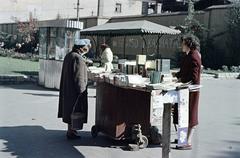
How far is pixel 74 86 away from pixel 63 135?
43.0 inches

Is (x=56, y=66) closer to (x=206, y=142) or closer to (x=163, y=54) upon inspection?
(x=206, y=142)

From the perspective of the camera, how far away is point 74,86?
8.16 meters

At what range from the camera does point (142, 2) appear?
72188mm

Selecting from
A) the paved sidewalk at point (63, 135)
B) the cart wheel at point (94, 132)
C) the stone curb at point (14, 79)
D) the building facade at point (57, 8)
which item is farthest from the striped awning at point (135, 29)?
the building facade at point (57, 8)

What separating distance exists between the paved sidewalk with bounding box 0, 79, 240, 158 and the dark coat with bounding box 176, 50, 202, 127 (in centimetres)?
63

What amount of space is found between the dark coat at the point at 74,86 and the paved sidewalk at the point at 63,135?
56cm

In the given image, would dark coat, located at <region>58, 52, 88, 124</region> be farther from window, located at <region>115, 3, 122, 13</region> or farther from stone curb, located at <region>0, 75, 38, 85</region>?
window, located at <region>115, 3, 122, 13</region>

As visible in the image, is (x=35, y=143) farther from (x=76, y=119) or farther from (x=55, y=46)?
(x=55, y=46)

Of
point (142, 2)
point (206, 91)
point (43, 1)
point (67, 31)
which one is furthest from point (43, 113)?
point (142, 2)

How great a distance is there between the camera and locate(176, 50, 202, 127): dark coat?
7.71 meters

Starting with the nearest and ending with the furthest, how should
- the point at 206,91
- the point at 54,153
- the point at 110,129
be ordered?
the point at 54,153
the point at 110,129
the point at 206,91

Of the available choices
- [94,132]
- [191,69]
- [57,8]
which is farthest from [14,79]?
[57,8]

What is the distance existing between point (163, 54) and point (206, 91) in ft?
62.2

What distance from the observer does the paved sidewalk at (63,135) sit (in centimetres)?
757
